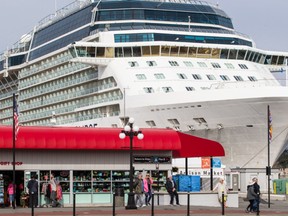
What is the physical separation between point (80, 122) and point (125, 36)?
7741 millimetres

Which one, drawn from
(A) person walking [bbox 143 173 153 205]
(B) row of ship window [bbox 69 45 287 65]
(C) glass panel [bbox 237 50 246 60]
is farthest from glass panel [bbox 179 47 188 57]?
(A) person walking [bbox 143 173 153 205]

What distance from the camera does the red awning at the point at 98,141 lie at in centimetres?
3381

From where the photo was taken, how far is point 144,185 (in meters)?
31.8

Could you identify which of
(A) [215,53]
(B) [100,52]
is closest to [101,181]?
(B) [100,52]

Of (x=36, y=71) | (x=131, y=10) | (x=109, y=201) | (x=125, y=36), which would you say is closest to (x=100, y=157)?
(x=109, y=201)

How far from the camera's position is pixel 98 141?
3466 cm

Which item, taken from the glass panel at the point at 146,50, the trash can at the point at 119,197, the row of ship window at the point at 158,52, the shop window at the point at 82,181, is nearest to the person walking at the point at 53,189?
the shop window at the point at 82,181

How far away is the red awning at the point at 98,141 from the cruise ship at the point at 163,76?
1257cm

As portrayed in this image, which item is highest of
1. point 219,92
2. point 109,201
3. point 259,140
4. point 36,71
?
point 36,71

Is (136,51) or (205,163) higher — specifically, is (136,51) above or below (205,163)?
above

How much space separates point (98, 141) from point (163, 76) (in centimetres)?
2278

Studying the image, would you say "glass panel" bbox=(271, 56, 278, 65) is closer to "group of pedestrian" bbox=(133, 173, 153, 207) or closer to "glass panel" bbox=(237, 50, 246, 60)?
"glass panel" bbox=(237, 50, 246, 60)

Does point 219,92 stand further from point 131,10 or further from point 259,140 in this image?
point 131,10

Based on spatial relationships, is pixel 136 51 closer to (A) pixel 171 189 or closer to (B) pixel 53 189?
(B) pixel 53 189
